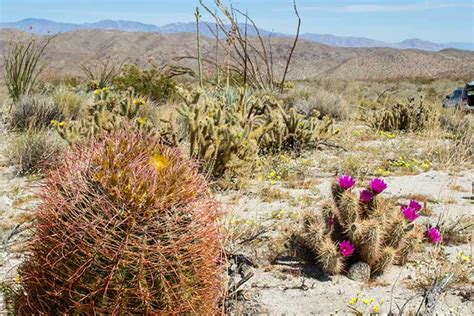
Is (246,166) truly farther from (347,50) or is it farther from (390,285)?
(347,50)

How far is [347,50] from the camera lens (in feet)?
404

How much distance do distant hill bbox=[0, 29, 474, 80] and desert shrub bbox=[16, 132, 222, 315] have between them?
59.1 meters

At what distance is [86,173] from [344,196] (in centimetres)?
200

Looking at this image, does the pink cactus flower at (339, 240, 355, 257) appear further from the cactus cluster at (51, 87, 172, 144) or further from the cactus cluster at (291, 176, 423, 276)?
the cactus cluster at (51, 87, 172, 144)

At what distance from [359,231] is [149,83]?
36.0 ft

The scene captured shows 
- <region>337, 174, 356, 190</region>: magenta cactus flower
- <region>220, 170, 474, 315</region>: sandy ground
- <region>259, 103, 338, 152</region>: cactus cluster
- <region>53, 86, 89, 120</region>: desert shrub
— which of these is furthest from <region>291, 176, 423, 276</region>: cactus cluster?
<region>53, 86, 89, 120</region>: desert shrub

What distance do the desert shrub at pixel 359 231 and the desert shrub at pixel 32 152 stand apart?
4220 mm

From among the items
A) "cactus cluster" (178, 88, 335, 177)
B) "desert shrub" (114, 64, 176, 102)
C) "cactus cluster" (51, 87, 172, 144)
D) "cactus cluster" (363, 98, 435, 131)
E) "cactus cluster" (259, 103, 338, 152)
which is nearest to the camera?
"cactus cluster" (178, 88, 335, 177)

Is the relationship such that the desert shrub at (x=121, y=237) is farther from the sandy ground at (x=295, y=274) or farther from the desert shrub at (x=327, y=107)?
the desert shrub at (x=327, y=107)

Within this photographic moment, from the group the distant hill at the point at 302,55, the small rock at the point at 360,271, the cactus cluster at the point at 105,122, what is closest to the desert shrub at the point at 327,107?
the cactus cluster at the point at 105,122

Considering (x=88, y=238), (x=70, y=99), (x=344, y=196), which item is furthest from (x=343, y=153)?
(x=88, y=238)

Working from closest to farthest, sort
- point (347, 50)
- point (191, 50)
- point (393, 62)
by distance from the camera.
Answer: point (393, 62) → point (191, 50) → point (347, 50)

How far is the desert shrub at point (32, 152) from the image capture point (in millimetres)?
7129

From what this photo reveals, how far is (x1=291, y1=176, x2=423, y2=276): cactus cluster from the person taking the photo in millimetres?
3838
